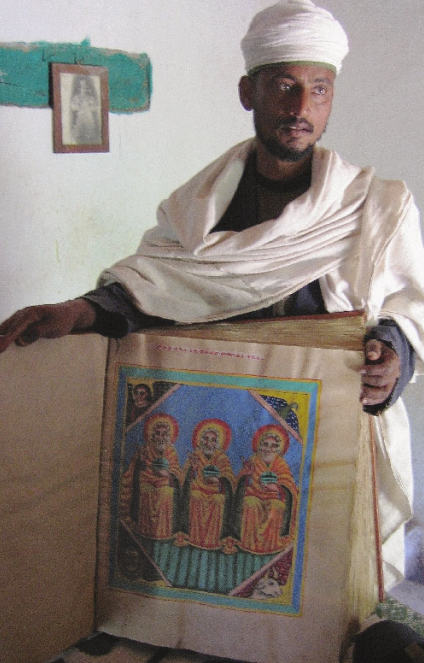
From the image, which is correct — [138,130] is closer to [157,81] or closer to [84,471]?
[157,81]

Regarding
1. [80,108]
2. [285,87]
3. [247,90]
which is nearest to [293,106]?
[285,87]

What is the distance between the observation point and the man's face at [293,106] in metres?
1.13

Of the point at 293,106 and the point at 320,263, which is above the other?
the point at 293,106

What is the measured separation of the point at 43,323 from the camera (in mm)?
949

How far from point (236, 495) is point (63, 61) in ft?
3.67

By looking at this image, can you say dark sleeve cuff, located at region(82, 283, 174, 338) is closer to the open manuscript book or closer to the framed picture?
the open manuscript book

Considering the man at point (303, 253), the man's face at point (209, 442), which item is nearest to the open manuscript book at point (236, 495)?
the man's face at point (209, 442)

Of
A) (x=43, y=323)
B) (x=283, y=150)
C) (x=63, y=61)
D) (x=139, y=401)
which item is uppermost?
(x=63, y=61)

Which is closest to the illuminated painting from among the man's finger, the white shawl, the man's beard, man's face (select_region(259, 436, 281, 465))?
man's face (select_region(259, 436, 281, 465))

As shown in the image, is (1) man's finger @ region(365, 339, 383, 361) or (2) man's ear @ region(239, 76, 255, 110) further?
(2) man's ear @ region(239, 76, 255, 110)

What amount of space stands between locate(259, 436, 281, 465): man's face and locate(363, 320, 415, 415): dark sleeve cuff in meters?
0.19

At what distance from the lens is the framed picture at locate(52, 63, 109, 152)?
5.24 ft

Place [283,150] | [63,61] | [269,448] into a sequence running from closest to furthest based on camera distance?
[269,448], [283,150], [63,61]

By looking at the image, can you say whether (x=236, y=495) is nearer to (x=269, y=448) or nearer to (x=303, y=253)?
(x=269, y=448)
